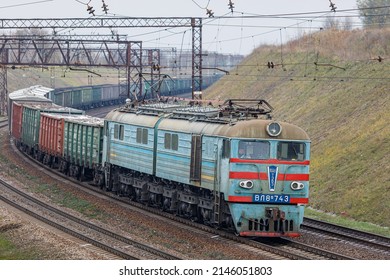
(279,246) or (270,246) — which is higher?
(270,246)

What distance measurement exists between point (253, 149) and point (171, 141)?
4.53 metres

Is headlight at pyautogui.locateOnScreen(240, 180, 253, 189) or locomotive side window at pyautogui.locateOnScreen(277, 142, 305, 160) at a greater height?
locomotive side window at pyautogui.locateOnScreen(277, 142, 305, 160)

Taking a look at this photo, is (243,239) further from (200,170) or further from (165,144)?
(165,144)

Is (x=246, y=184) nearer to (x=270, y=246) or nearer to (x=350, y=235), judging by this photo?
(x=270, y=246)

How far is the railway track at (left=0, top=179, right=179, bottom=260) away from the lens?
885 inches

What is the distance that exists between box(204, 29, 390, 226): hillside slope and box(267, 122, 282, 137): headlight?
7754 millimetres

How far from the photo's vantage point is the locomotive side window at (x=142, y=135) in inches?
1189

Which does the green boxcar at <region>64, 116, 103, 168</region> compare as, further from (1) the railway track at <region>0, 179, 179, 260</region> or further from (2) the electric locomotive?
(2) the electric locomotive

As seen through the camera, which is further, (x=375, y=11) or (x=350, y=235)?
(x=375, y=11)

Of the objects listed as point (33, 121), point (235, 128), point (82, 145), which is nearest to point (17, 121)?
point (33, 121)

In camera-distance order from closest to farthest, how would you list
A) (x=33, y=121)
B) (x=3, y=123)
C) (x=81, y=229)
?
(x=81, y=229) < (x=33, y=121) < (x=3, y=123)

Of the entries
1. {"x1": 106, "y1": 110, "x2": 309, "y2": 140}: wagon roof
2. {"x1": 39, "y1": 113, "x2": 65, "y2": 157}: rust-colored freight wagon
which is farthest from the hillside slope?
{"x1": 39, "y1": 113, "x2": 65, "y2": 157}: rust-colored freight wagon

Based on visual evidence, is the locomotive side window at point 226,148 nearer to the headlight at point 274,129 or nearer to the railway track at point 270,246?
the headlight at point 274,129

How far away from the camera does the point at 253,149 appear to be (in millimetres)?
24234
